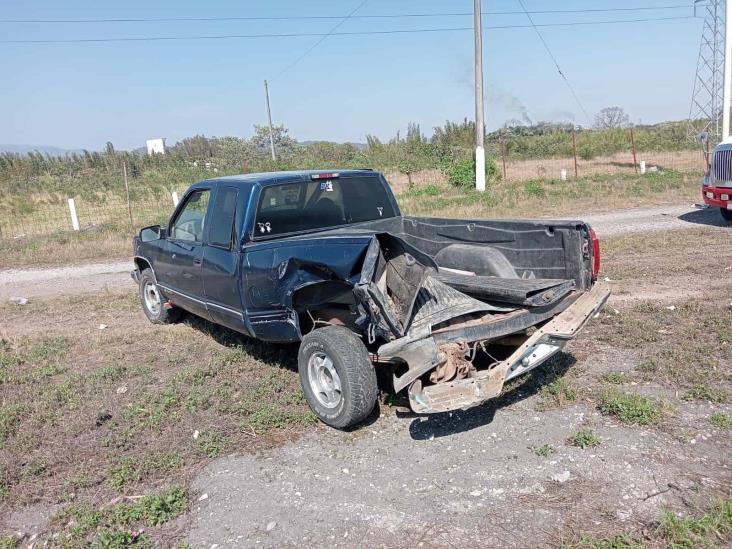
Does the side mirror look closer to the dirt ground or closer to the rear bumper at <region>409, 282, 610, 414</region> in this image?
the dirt ground

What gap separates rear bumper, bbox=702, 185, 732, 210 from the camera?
11125 mm

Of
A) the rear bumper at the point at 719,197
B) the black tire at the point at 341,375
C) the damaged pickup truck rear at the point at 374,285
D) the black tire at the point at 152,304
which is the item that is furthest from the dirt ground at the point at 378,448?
the rear bumper at the point at 719,197

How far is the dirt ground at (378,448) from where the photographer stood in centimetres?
325

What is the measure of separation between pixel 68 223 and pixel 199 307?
1374cm

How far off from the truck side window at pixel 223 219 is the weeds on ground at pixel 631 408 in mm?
3163

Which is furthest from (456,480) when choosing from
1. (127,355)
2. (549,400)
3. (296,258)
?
(127,355)

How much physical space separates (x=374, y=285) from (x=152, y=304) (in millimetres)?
4464

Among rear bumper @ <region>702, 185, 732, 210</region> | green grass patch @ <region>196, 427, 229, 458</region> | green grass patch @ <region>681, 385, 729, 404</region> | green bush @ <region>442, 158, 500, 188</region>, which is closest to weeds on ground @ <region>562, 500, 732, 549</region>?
green grass patch @ <region>681, 385, 729, 404</region>

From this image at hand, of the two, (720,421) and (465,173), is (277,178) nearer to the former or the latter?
(720,421)

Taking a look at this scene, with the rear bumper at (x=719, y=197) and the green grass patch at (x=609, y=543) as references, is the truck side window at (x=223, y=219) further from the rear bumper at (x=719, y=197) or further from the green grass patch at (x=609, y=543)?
the rear bumper at (x=719, y=197)

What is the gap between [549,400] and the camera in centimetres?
460

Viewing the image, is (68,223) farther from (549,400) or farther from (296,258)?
(549,400)

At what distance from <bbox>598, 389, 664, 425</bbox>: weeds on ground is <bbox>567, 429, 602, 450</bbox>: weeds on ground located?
12.9 inches

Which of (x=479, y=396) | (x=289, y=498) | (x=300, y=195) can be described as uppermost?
(x=300, y=195)
